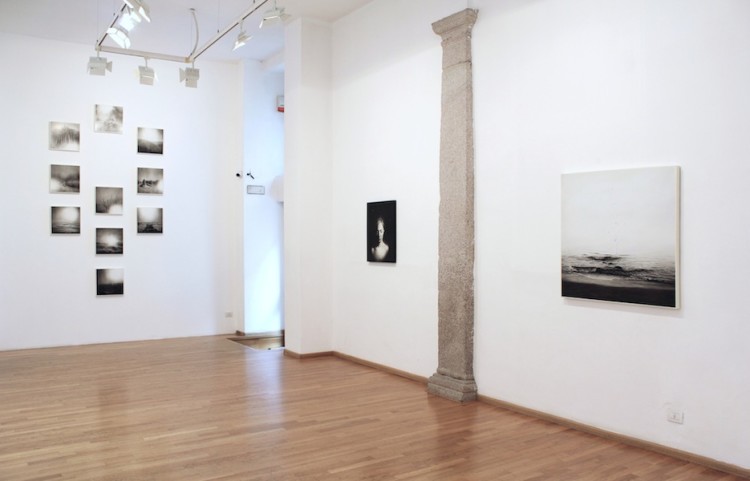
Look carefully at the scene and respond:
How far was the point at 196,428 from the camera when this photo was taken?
538 centimetres

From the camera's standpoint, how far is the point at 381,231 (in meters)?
7.83

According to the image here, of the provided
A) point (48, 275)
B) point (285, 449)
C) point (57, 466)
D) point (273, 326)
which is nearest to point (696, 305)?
point (285, 449)

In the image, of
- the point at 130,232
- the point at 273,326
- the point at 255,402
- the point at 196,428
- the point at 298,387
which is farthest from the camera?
the point at 273,326

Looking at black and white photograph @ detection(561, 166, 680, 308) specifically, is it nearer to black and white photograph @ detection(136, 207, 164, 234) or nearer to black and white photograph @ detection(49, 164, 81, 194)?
black and white photograph @ detection(136, 207, 164, 234)

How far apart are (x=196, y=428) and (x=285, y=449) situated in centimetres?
99

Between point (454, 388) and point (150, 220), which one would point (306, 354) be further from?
point (150, 220)

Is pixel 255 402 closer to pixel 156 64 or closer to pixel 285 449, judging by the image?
pixel 285 449

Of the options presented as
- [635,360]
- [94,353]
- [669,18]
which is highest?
[669,18]

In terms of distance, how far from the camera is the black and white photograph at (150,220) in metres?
10.3

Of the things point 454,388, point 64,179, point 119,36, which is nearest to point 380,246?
point 454,388

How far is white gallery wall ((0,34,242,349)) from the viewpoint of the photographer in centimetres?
943

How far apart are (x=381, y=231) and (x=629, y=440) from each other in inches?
150

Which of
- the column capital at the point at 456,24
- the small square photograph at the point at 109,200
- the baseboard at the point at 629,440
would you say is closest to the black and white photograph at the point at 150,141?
the small square photograph at the point at 109,200

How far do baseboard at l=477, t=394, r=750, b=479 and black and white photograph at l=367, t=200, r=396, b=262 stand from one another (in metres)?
2.22
